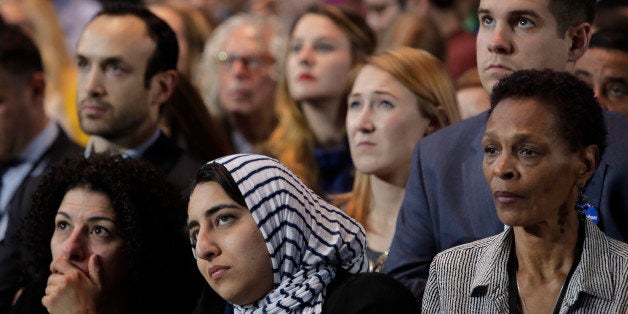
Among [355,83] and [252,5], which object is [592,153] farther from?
[252,5]

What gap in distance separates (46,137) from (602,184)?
323 centimetres

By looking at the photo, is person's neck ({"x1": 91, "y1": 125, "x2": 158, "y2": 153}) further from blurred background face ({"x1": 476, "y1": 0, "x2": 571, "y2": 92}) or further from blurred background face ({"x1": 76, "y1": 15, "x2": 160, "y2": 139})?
blurred background face ({"x1": 476, "y1": 0, "x2": 571, "y2": 92})

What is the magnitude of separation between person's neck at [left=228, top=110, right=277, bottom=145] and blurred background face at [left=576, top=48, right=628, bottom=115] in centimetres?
284

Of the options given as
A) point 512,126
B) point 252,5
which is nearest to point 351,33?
point 252,5

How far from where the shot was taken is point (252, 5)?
8914 mm

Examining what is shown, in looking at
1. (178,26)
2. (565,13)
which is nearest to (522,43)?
(565,13)

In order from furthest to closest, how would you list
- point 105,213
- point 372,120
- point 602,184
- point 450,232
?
point 372,120, point 105,213, point 450,232, point 602,184

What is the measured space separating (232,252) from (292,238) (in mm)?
186

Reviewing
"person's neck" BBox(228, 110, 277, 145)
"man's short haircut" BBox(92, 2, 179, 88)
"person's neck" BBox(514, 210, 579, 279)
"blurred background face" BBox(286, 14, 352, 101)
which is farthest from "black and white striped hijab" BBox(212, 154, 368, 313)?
"person's neck" BBox(228, 110, 277, 145)

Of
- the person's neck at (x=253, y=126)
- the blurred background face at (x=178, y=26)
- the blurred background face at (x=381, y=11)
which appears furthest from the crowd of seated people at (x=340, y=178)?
the blurred background face at (x=381, y=11)

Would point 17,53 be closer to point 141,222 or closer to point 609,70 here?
point 141,222

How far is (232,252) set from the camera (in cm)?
371

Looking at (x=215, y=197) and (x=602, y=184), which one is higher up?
(x=215, y=197)

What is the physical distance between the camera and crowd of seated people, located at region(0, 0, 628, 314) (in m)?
3.27
